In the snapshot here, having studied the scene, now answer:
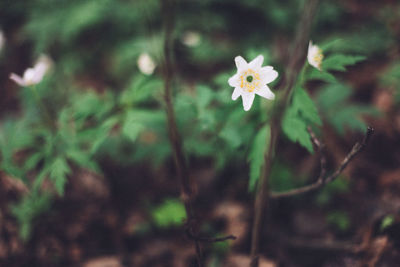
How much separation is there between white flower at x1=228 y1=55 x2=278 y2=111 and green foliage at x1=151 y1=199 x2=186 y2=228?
1.34m

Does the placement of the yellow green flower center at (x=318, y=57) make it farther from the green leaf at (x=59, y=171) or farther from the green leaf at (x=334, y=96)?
the green leaf at (x=59, y=171)

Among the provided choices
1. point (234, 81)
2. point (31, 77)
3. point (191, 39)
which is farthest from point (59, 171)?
point (191, 39)

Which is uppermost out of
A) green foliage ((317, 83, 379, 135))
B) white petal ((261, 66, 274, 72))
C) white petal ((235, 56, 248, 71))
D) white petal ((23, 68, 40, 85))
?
white petal ((23, 68, 40, 85))

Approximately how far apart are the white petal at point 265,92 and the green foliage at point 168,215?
137 cm

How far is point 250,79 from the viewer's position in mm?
1537

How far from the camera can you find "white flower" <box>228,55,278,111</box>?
1503 millimetres

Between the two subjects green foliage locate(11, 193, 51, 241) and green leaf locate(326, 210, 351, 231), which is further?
green foliage locate(11, 193, 51, 241)

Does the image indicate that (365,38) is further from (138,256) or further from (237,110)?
(138,256)

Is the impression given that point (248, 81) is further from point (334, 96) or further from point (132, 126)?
point (334, 96)

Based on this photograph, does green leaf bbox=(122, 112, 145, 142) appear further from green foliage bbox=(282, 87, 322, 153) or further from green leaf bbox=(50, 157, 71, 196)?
green foliage bbox=(282, 87, 322, 153)

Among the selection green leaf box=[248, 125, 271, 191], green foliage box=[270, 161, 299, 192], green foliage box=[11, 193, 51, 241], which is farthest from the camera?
green foliage box=[270, 161, 299, 192]

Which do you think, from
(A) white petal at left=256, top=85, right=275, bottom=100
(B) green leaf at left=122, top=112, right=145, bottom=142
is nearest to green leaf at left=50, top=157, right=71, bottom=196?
(B) green leaf at left=122, top=112, right=145, bottom=142

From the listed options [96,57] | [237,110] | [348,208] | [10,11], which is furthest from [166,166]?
[10,11]

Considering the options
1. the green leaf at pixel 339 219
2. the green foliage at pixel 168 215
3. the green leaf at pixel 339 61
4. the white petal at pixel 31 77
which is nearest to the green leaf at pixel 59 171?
the white petal at pixel 31 77
